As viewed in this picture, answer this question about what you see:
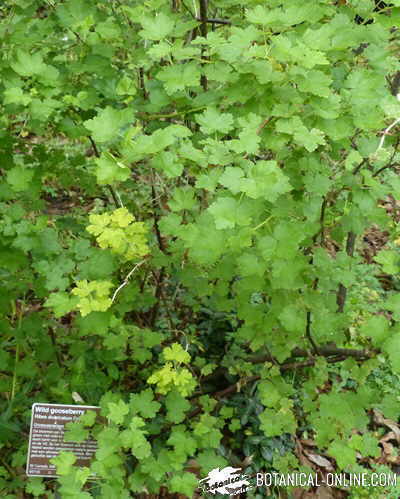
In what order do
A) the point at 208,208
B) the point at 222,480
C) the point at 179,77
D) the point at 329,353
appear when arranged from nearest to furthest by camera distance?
the point at 208,208 < the point at 179,77 < the point at 222,480 < the point at 329,353

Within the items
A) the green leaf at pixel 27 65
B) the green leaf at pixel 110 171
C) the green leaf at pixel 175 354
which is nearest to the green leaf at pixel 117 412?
the green leaf at pixel 175 354

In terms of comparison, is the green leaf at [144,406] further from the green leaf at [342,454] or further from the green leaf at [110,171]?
the green leaf at [110,171]

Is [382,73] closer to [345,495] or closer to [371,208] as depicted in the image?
[371,208]

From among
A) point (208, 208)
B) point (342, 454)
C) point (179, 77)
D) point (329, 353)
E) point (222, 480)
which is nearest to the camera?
point (208, 208)

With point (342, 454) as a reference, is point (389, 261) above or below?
above

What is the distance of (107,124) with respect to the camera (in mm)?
1449

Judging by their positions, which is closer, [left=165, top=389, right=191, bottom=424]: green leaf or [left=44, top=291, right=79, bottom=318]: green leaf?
[left=44, top=291, right=79, bottom=318]: green leaf

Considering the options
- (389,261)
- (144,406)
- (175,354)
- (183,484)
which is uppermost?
(389,261)

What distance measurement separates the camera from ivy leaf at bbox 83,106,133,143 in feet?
4.69

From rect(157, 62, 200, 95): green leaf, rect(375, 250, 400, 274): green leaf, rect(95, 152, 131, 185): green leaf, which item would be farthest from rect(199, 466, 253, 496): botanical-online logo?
rect(157, 62, 200, 95): green leaf

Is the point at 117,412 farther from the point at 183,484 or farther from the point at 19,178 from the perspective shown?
the point at 19,178

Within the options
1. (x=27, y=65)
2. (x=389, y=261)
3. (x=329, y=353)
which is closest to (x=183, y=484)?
(x=329, y=353)

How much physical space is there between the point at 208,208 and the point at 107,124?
42 centimetres

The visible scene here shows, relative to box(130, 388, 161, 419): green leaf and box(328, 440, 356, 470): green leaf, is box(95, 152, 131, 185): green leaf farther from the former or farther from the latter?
box(328, 440, 356, 470): green leaf
